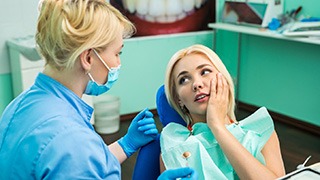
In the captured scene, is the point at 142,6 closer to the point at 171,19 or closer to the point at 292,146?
the point at 171,19

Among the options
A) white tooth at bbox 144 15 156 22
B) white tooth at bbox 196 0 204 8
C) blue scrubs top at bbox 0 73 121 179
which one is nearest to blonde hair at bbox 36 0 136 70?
blue scrubs top at bbox 0 73 121 179

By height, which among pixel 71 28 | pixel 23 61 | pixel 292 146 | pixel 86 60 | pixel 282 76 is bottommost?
pixel 292 146

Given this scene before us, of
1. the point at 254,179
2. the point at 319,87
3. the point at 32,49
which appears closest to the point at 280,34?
the point at 319,87

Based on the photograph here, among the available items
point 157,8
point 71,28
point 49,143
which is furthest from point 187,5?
point 49,143

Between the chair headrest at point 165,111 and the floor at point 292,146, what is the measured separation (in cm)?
132

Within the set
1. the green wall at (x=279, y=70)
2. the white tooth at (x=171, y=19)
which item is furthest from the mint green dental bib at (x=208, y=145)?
the white tooth at (x=171, y=19)

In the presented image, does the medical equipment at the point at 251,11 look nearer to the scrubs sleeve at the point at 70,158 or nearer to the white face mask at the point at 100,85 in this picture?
the white face mask at the point at 100,85

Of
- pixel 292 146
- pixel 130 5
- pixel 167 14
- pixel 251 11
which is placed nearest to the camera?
pixel 292 146

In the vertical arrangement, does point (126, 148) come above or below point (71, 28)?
below

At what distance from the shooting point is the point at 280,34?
3.25m

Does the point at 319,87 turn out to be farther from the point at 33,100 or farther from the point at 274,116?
the point at 33,100

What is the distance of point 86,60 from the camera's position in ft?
3.98

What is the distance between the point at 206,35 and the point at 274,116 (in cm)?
106

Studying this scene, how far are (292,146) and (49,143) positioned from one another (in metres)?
2.60
